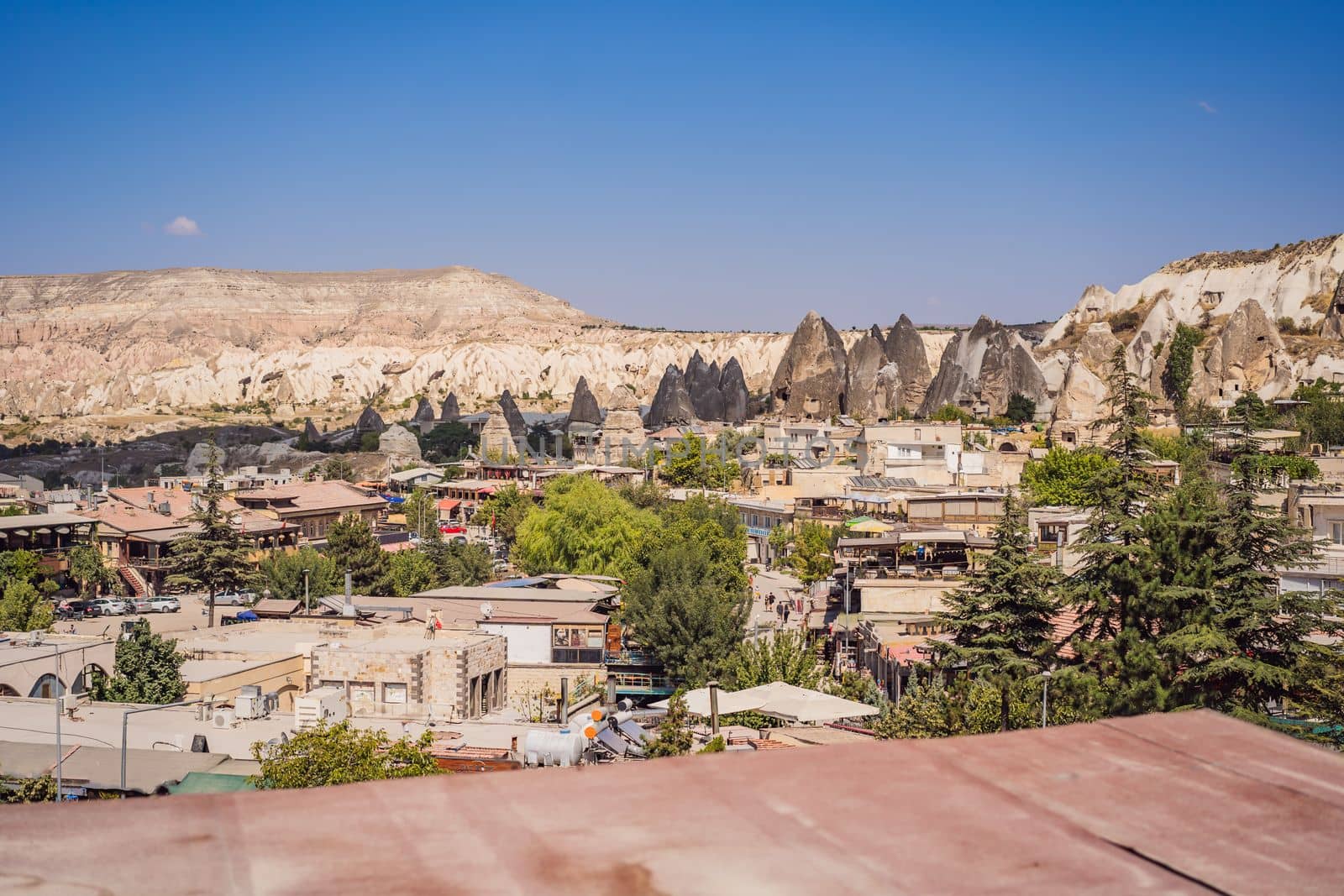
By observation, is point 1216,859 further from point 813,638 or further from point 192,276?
A: point 192,276

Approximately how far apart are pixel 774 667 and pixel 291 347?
14125 cm

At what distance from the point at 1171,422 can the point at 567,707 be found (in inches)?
1663

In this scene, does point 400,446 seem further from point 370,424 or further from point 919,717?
point 919,717

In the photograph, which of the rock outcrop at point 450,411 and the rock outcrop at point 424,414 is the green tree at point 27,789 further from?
the rock outcrop at point 424,414

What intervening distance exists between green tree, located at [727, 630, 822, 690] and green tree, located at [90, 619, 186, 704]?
7.99 metres

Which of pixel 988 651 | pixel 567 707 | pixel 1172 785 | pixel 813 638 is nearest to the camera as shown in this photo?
pixel 1172 785

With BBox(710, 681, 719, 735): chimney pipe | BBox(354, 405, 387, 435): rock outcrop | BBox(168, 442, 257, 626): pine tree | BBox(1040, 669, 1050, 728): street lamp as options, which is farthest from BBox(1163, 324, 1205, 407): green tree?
BBox(710, 681, 719, 735): chimney pipe

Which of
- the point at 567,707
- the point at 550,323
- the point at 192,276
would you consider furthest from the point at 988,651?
the point at 192,276

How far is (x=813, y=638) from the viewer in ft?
79.6

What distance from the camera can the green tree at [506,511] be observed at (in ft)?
139

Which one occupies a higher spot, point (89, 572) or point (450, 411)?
point (450, 411)

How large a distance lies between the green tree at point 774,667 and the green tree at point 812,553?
11.3 meters

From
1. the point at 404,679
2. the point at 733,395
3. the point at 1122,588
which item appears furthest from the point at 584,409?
the point at 1122,588

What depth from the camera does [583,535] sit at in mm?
34844
